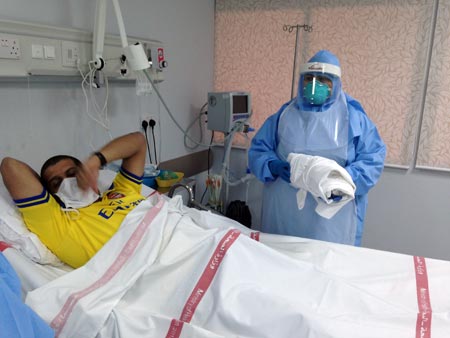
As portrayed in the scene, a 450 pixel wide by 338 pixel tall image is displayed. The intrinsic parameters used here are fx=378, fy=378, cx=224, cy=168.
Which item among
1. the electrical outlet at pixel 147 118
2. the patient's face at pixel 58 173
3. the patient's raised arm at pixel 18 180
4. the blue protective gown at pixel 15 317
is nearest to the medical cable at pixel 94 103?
the electrical outlet at pixel 147 118

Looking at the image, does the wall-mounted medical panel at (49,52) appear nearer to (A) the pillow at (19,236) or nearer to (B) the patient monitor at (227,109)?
(A) the pillow at (19,236)

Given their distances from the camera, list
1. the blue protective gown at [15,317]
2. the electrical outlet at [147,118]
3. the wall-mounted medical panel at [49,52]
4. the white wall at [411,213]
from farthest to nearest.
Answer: the white wall at [411,213] → the electrical outlet at [147,118] → the wall-mounted medical panel at [49,52] → the blue protective gown at [15,317]

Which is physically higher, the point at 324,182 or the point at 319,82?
the point at 319,82

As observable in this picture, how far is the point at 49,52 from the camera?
5.36 feet

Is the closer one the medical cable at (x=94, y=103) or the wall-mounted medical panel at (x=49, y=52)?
the wall-mounted medical panel at (x=49, y=52)

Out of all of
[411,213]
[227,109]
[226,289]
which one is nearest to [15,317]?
[226,289]

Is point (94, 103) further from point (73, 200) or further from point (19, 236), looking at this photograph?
point (19, 236)

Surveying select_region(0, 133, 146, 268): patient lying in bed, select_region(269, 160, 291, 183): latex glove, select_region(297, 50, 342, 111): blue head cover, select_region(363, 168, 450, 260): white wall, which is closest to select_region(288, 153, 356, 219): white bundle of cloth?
select_region(269, 160, 291, 183): latex glove

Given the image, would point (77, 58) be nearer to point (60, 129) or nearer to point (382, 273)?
point (60, 129)

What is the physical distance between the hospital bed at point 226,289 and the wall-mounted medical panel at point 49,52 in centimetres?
74

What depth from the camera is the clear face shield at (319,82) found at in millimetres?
1802

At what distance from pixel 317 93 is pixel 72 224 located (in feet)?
4.04

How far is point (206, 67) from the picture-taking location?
2.91 metres

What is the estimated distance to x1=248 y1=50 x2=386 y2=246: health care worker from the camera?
1801 millimetres
